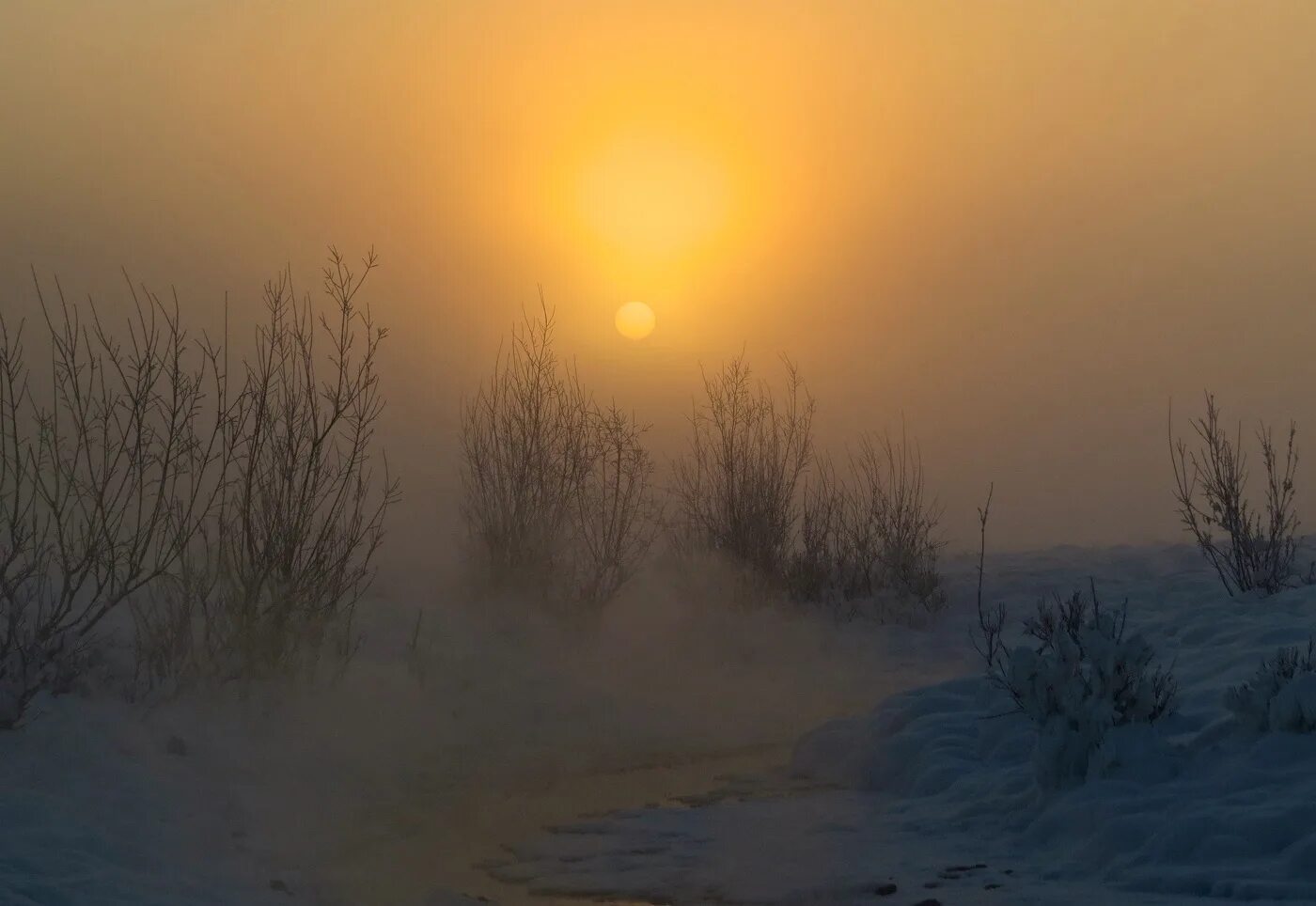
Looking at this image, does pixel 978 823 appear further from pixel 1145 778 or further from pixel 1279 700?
pixel 1279 700

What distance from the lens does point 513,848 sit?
18.4ft

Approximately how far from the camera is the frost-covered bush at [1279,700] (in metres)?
4.92

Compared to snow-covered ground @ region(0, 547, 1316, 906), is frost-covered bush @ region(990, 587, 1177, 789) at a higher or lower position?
higher

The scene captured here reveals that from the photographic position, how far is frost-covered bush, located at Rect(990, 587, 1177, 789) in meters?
5.19

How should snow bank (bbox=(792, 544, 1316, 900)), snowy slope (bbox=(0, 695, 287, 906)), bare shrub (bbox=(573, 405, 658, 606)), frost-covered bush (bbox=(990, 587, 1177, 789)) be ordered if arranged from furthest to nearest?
bare shrub (bbox=(573, 405, 658, 606)), frost-covered bush (bbox=(990, 587, 1177, 789)), snow bank (bbox=(792, 544, 1316, 900)), snowy slope (bbox=(0, 695, 287, 906))

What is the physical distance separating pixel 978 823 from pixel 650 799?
2.14 meters

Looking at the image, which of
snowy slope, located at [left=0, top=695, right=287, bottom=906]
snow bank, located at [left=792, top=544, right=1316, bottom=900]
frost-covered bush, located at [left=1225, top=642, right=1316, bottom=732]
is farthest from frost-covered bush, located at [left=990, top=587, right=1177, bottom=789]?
snowy slope, located at [left=0, top=695, right=287, bottom=906]

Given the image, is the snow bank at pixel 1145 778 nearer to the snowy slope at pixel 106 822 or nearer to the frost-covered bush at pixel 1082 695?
the frost-covered bush at pixel 1082 695

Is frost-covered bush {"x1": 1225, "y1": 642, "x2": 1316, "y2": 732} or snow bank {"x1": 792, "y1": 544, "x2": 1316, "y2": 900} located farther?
frost-covered bush {"x1": 1225, "y1": 642, "x2": 1316, "y2": 732}

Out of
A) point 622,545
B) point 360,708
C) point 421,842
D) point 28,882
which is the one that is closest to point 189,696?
point 360,708

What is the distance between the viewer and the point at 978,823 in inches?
210

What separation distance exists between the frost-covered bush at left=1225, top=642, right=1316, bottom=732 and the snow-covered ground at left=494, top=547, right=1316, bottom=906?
8cm

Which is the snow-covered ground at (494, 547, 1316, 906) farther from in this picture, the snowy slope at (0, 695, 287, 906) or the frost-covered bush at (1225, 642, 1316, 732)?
the snowy slope at (0, 695, 287, 906)

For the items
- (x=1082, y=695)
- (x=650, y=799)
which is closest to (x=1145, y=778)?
(x=1082, y=695)
